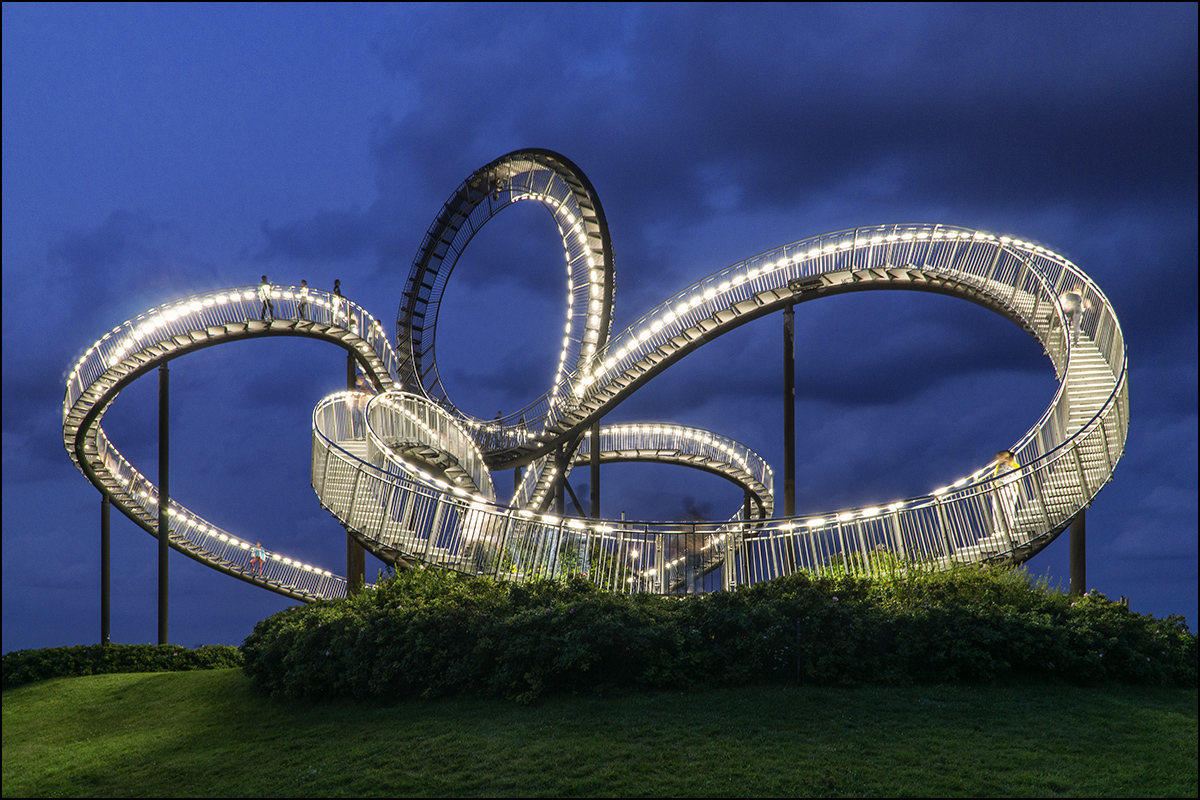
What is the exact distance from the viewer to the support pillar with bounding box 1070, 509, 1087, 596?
14.7m

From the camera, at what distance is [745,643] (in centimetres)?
1073

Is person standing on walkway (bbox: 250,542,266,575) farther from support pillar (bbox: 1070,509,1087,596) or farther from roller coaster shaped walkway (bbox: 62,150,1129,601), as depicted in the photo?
support pillar (bbox: 1070,509,1087,596)

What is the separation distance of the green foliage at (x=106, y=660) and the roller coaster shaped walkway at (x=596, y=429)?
5.53 meters

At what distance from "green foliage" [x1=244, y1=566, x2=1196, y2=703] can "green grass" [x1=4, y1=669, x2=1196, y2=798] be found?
0.30 metres

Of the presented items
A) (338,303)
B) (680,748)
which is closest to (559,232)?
(338,303)

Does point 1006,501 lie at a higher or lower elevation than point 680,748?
higher

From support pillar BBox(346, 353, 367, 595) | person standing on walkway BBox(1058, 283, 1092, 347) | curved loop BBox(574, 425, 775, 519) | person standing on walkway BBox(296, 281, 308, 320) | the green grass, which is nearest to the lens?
the green grass

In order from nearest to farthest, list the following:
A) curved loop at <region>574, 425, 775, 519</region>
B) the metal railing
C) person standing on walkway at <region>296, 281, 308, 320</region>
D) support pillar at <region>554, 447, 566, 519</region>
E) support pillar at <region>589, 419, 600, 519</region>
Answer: the metal railing → support pillar at <region>589, 419, 600, 519</region> → person standing on walkway at <region>296, 281, 308, 320</region> → support pillar at <region>554, 447, 566, 519</region> → curved loop at <region>574, 425, 775, 519</region>

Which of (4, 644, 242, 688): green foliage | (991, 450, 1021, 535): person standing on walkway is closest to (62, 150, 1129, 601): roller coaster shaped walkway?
(991, 450, 1021, 535): person standing on walkway

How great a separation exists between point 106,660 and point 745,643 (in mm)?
14156

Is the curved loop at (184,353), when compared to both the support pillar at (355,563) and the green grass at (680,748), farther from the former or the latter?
the green grass at (680,748)

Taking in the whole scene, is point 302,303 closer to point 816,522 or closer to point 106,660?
point 106,660

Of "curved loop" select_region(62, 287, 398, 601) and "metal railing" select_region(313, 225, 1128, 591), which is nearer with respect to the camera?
"metal railing" select_region(313, 225, 1128, 591)

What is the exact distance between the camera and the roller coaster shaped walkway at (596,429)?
14.2 meters
